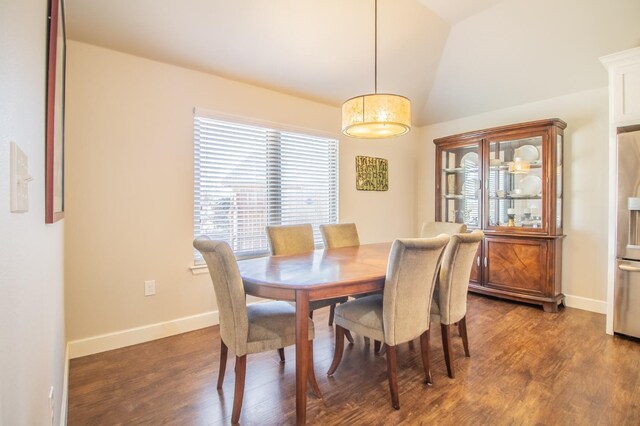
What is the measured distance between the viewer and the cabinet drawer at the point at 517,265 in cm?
346

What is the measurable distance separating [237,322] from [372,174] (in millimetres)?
3055

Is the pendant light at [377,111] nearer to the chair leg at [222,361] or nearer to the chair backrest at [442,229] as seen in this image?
the chair backrest at [442,229]

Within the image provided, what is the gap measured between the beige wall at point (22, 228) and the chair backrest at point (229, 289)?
2.53ft

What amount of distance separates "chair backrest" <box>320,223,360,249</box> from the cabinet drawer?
1767mm

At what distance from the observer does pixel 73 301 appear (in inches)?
95.6

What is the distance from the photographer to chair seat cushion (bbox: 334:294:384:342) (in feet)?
6.25

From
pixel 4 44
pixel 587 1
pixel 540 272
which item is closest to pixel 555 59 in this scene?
pixel 587 1

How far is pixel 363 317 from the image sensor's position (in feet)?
6.49

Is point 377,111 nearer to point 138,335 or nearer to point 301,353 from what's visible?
point 301,353

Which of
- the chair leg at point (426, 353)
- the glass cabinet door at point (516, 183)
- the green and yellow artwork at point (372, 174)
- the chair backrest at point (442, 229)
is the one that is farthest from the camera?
the green and yellow artwork at point (372, 174)

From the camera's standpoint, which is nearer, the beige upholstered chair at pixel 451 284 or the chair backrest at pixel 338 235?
the beige upholstered chair at pixel 451 284

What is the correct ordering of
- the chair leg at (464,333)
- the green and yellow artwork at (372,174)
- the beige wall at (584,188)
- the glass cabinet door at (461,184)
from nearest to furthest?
the chair leg at (464,333) < the beige wall at (584,188) < the glass cabinet door at (461,184) < the green and yellow artwork at (372,174)

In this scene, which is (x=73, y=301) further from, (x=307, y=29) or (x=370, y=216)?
(x=370, y=216)

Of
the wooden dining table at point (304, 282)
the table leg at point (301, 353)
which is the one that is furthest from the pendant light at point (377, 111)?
the table leg at point (301, 353)
